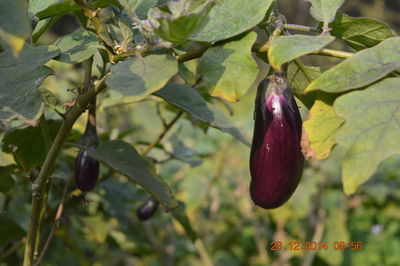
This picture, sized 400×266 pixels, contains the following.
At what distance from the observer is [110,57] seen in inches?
26.2

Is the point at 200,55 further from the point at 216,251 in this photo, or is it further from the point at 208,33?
the point at 216,251

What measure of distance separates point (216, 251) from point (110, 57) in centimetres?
184

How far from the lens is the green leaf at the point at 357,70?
0.58 meters

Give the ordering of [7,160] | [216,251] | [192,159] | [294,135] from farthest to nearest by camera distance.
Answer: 1. [216,251]
2. [192,159]
3. [7,160]
4. [294,135]

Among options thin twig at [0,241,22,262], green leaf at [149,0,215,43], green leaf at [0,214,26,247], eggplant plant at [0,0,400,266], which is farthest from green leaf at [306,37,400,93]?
thin twig at [0,241,22,262]

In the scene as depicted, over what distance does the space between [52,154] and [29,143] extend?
207mm

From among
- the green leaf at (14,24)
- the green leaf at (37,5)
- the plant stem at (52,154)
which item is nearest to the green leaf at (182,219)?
the plant stem at (52,154)

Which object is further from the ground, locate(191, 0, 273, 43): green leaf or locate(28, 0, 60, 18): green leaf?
locate(191, 0, 273, 43): green leaf

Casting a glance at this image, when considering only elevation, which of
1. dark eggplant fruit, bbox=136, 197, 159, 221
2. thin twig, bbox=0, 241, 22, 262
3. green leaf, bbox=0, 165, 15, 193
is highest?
green leaf, bbox=0, 165, 15, 193

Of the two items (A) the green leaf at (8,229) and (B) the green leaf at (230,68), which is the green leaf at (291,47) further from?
(A) the green leaf at (8,229)

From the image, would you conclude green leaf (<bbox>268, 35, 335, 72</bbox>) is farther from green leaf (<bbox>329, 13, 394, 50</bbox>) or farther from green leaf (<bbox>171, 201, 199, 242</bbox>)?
green leaf (<bbox>171, 201, 199, 242</bbox>)

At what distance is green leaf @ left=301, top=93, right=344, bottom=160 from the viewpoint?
61 centimetres

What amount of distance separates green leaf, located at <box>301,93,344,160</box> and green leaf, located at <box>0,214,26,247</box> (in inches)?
21.5

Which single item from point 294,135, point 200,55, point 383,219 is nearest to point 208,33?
point 200,55
